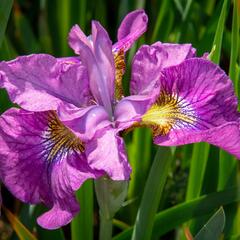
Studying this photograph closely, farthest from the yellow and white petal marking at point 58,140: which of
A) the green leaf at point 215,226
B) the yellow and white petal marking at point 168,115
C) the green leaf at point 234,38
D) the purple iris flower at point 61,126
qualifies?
the green leaf at point 234,38

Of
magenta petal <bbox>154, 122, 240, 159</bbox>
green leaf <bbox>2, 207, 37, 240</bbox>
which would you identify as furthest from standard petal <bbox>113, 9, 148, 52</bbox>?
green leaf <bbox>2, 207, 37, 240</bbox>

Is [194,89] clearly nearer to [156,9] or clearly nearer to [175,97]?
[175,97]

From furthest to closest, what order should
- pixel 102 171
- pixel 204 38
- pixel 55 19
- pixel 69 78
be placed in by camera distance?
pixel 55 19 → pixel 204 38 → pixel 69 78 → pixel 102 171

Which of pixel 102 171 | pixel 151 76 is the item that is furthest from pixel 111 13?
pixel 102 171

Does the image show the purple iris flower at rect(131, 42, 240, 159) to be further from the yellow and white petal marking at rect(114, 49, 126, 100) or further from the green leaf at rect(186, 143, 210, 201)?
the green leaf at rect(186, 143, 210, 201)

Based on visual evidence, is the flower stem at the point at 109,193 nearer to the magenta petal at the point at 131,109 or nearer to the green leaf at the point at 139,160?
the magenta petal at the point at 131,109

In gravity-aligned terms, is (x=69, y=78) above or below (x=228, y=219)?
above

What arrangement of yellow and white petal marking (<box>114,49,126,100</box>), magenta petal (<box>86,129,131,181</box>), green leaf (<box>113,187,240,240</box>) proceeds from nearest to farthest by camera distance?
magenta petal (<box>86,129,131,181</box>) < yellow and white petal marking (<box>114,49,126,100</box>) < green leaf (<box>113,187,240,240</box>)
